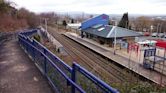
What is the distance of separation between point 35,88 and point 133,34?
1292 inches

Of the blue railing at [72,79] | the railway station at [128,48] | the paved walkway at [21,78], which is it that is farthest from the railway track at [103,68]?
the blue railing at [72,79]

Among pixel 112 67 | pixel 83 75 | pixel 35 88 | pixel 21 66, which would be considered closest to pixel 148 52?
pixel 112 67

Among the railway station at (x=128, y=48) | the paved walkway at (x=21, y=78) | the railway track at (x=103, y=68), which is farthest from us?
the railway station at (x=128, y=48)

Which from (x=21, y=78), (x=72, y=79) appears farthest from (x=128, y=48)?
(x=72, y=79)

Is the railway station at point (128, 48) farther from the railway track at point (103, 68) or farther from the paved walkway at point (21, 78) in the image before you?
the paved walkway at point (21, 78)

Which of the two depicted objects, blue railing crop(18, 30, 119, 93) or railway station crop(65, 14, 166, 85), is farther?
railway station crop(65, 14, 166, 85)

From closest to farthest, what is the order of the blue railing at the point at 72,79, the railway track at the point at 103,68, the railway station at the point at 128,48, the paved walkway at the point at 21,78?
1. the blue railing at the point at 72,79
2. the paved walkway at the point at 21,78
3. the railway track at the point at 103,68
4. the railway station at the point at 128,48

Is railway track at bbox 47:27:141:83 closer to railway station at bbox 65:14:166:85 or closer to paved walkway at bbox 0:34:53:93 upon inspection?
railway station at bbox 65:14:166:85

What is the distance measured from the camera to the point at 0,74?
7738mm

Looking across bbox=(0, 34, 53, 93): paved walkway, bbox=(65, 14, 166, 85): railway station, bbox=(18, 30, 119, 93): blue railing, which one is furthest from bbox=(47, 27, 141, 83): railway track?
bbox=(18, 30, 119, 93): blue railing

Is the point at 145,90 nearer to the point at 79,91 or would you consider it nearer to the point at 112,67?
the point at 79,91

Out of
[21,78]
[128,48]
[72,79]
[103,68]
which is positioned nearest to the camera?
[72,79]

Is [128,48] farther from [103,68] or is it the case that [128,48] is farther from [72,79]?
[72,79]

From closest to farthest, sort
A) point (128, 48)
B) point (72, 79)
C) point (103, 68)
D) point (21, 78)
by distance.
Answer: point (72, 79)
point (21, 78)
point (103, 68)
point (128, 48)
